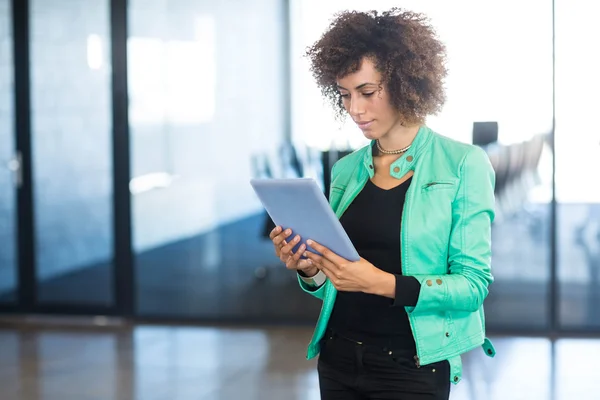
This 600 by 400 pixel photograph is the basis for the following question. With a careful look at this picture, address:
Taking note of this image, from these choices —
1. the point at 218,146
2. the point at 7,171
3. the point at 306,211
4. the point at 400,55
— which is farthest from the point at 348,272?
the point at 7,171

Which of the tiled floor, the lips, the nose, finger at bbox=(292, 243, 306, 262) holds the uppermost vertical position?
the nose

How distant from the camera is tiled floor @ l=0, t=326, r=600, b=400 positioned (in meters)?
4.37

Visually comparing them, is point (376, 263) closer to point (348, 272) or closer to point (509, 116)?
point (348, 272)

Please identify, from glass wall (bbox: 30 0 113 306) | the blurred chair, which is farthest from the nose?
glass wall (bbox: 30 0 113 306)

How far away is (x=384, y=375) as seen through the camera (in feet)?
5.90

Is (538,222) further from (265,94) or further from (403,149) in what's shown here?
(403,149)

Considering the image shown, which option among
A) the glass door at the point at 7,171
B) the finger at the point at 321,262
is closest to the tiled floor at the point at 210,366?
the glass door at the point at 7,171

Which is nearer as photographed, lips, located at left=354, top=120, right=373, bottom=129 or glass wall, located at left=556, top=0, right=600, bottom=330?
lips, located at left=354, top=120, right=373, bottom=129

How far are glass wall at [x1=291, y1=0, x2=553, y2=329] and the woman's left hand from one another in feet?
12.2

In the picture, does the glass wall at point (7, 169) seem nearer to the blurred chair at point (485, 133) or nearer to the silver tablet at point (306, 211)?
the blurred chair at point (485, 133)

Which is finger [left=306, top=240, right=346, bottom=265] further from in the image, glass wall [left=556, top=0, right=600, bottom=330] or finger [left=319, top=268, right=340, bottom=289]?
glass wall [left=556, top=0, right=600, bottom=330]

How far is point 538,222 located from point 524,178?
30cm

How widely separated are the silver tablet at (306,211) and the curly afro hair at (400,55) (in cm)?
33

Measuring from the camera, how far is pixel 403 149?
193 cm
